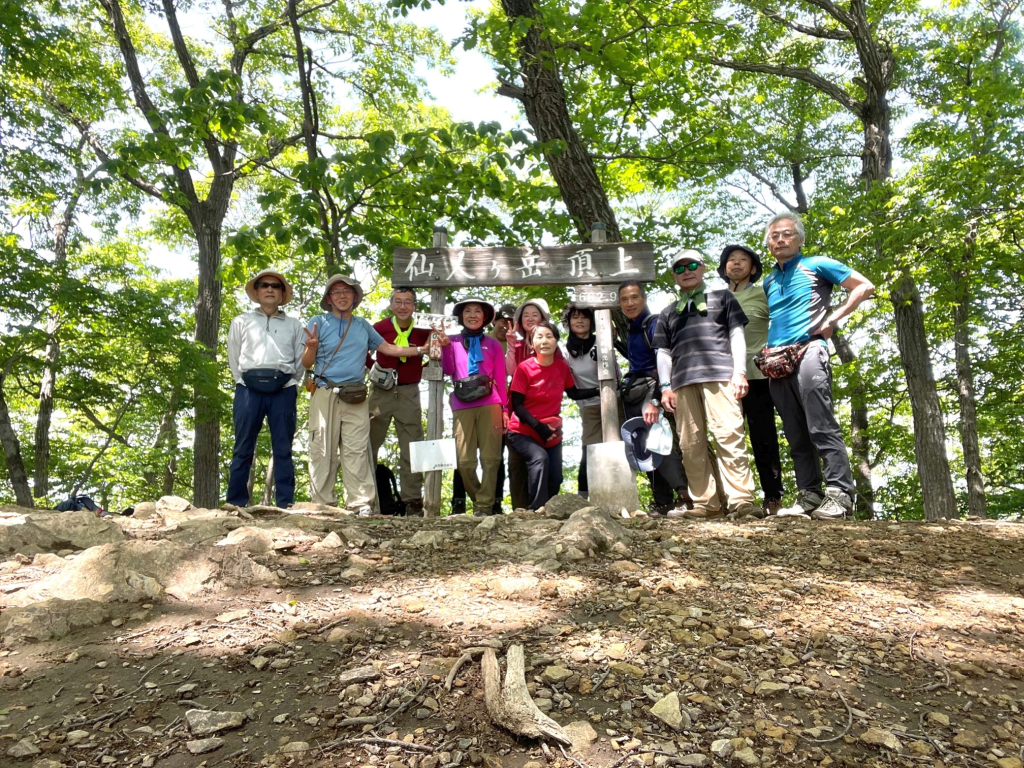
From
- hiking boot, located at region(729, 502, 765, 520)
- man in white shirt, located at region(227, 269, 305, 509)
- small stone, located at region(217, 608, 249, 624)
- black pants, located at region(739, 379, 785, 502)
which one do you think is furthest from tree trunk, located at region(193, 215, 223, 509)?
black pants, located at region(739, 379, 785, 502)

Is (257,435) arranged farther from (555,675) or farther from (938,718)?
(938,718)

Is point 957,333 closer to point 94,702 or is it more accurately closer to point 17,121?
point 94,702

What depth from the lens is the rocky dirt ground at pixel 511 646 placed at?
202 centimetres

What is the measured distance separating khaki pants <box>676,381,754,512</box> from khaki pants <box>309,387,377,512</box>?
2.72 meters

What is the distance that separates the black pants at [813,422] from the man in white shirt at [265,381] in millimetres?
4015

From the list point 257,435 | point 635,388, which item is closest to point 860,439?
point 635,388

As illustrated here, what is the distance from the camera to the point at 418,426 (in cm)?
641

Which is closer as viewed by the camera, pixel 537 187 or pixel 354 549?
pixel 354 549

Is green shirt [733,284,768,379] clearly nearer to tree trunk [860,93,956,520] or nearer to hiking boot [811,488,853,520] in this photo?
hiking boot [811,488,853,520]

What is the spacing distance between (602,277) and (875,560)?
334 cm

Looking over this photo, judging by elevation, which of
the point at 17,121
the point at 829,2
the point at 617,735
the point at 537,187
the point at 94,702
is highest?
the point at 829,2

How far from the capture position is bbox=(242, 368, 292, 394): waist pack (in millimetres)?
5449

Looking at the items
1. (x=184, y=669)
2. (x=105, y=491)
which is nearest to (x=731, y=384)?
(x=184, y=669)

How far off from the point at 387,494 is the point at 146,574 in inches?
132
